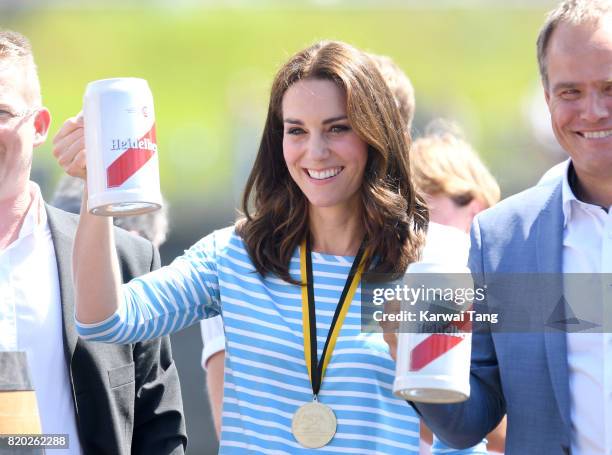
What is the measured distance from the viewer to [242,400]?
302 cm

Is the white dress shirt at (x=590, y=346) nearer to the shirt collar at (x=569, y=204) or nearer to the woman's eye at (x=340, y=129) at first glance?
the shirt collar at (x=569, y=204)

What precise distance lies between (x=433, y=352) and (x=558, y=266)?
56cm

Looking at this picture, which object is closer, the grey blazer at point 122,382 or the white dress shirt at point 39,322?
the white dress shirt at point 39,322

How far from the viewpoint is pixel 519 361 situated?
9.14 feet

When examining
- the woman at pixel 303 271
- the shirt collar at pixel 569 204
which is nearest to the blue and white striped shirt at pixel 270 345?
the woman at pixel 303 271

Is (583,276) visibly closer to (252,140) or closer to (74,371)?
(74,371)

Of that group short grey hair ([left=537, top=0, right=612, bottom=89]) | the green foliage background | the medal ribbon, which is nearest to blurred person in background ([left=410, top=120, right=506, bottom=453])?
the medal ribbon

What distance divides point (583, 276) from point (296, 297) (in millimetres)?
783

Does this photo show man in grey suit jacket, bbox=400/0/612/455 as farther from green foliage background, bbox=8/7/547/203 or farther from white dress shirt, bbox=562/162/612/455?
green foliage background, bbox=8/7/547/203

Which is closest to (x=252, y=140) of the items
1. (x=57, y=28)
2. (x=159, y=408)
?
(x=57, y=28)

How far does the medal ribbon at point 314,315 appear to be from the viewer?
2.97m

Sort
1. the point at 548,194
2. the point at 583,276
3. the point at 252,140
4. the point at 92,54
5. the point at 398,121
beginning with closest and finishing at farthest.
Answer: the point at 583,276 → the point at 548,194 → the point at 398,121 → the point at 252,140 → the point at 92,54

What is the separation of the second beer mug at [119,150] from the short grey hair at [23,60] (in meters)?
0.60

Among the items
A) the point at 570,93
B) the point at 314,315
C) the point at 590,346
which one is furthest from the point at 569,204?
the point at 314,315
